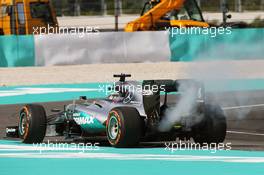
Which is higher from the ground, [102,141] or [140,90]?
[140,90]

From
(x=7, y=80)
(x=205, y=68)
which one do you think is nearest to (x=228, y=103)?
(x=205, y=68)

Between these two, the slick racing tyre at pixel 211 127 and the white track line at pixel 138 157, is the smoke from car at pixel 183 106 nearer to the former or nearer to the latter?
the slick racing tyre at pixel 211 127

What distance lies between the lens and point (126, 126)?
10.4 metres

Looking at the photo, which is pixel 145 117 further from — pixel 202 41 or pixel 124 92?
pixel 202 41

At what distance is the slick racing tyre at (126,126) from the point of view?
10.4m

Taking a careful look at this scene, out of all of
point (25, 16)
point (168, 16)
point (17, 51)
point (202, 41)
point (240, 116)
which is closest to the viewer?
point (240, 116)

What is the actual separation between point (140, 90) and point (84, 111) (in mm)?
904

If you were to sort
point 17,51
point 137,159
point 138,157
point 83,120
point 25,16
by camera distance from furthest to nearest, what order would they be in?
1. point 25,16
2. point 17,51
3. point 83,120
4. point 138,157
5. point 137,159

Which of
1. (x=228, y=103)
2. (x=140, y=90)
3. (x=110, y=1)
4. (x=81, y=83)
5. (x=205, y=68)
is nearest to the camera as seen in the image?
(x=140, y=90)

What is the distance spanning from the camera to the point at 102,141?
1169cm

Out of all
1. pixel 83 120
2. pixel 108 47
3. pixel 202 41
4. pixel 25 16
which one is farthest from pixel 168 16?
pixel 83 120

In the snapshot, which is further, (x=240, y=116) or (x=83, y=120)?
(x=240, y=116)

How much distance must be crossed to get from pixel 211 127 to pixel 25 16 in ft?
75.3

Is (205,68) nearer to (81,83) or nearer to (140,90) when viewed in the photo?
(140,90)
